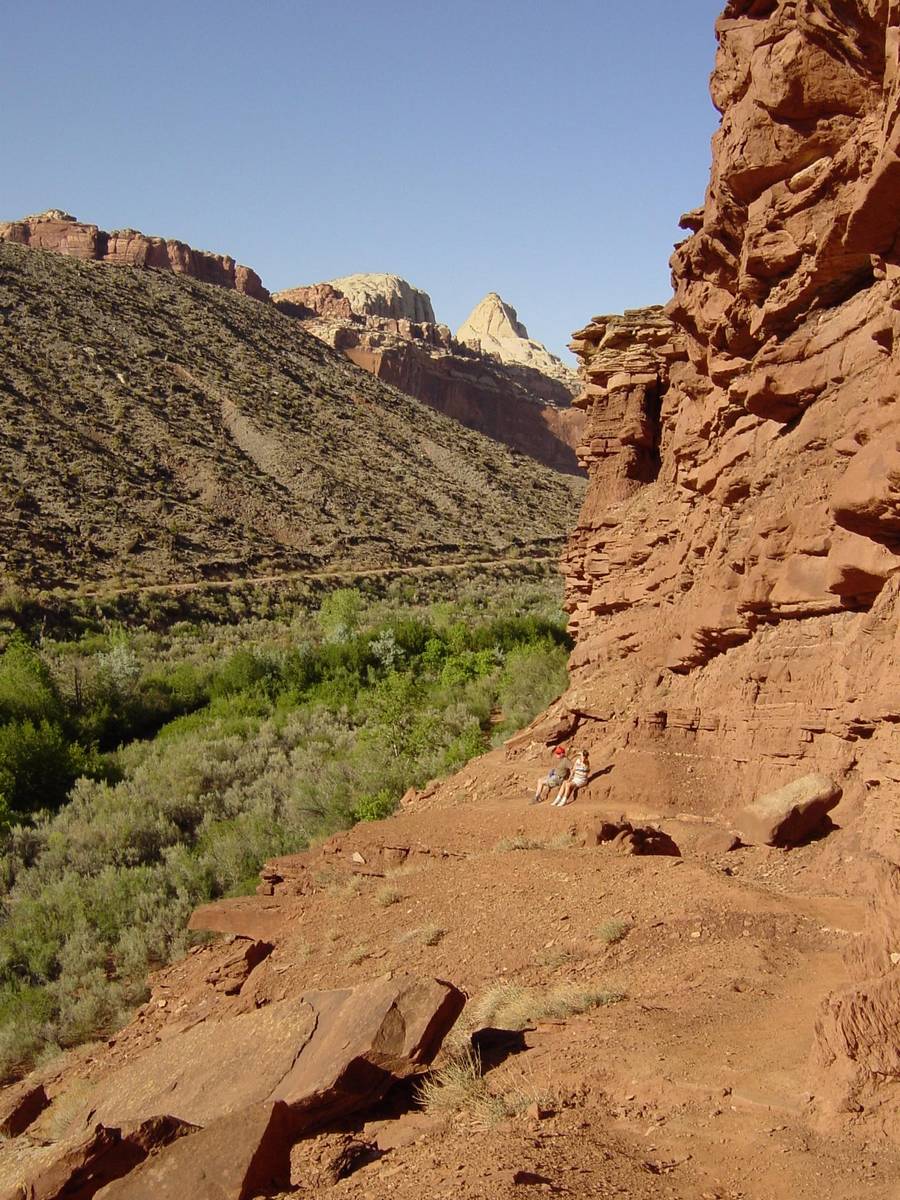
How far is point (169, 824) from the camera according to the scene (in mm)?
18609

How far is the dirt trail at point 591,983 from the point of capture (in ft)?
13.6

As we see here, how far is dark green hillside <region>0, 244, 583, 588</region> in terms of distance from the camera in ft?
141

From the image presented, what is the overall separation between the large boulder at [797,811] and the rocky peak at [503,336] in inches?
5336

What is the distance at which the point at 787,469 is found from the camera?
10.3 metres

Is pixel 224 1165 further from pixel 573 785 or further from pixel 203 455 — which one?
pixel 203 455

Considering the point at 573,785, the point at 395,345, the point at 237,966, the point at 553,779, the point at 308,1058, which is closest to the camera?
the point at 308,1058

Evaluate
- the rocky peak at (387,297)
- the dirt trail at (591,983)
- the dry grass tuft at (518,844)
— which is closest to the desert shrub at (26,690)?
the dirt trail at (591,983)

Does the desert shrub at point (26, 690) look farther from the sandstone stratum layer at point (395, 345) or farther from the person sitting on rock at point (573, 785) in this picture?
the sandstone stratum layer at point (395, 345)

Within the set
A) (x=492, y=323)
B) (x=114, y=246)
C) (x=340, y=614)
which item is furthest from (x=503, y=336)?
(x=340, y=614)

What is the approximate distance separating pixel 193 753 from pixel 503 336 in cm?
14520

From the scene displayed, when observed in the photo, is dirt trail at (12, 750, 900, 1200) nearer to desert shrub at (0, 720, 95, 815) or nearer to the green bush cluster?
the green bush cluster

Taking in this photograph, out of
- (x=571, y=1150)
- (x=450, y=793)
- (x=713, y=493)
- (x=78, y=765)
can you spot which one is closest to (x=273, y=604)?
(x=78, y=765)

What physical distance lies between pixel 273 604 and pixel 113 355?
88.2ft

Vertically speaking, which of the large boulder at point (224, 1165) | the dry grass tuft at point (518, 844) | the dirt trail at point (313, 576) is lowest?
the dry grass tuft at point (518, 844)
